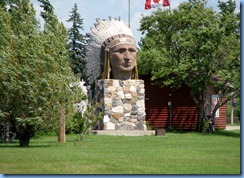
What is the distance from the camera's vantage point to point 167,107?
27438mm

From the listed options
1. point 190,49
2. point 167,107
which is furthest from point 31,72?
point 167,107

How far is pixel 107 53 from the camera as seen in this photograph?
21750 mm

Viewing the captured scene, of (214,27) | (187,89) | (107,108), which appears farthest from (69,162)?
(187,89)

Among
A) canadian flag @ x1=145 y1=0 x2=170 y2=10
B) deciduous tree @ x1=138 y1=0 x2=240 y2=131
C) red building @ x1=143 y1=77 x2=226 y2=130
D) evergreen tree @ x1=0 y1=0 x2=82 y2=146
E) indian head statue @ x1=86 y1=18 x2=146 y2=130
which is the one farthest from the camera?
red building @ x1=143 y1=77 x2=226 y2=130

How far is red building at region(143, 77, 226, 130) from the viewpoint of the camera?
89.1 feet

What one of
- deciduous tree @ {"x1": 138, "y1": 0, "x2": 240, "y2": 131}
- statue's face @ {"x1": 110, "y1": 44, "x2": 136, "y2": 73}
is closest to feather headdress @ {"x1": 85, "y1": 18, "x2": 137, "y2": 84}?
statue's face @ {"x1": 110, "y1": 44, "x2": 136, "y2": 73}

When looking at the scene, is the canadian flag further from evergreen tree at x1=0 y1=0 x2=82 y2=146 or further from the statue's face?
evergreen tree at x1=0 y1=0 x2=82 y2=146

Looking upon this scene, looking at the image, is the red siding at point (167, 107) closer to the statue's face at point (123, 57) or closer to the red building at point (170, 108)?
the red building at point (170, 108)

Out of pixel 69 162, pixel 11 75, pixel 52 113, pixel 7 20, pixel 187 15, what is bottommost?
pixel 69 162

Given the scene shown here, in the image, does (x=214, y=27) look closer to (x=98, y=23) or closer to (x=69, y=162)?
(x=98, y=23)

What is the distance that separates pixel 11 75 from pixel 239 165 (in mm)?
6504

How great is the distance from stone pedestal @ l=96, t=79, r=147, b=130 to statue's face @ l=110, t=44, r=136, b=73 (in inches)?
21.4

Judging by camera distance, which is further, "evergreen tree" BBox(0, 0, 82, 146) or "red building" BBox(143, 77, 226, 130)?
"red building" BBox(143, 77, 226, 130)

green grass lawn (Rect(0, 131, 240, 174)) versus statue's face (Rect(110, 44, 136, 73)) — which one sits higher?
statue's face (Rect(110, 44, 136, 73))
